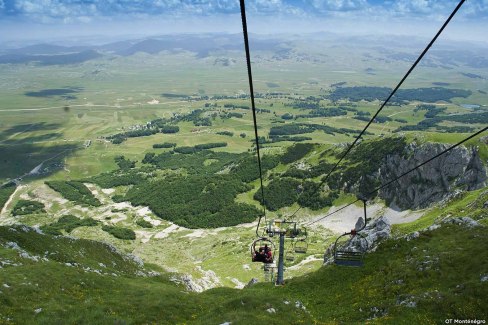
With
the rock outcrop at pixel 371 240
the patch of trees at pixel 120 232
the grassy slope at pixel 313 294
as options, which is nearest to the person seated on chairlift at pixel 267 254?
the grassy slope at pixel 313 294

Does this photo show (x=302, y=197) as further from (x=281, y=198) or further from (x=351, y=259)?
(x=351, y=259)

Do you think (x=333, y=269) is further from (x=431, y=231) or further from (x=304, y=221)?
(x=304, y=221)

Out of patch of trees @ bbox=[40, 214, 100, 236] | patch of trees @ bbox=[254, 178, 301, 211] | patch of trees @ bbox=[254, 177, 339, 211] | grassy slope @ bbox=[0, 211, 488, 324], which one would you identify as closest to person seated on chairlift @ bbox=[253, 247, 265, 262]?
grassy slope @ bbox=[0, 211, 488, 324]

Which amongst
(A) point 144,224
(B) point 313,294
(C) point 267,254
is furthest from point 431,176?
(A) point 144,224

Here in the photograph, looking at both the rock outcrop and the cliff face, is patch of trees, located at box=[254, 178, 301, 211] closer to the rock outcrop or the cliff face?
the cliff face

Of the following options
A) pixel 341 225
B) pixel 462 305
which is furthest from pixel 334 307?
pixel 341 225
